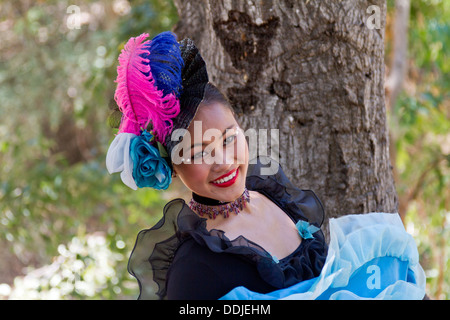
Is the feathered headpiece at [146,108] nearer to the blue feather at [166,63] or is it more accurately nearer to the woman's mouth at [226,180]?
the blue feather at [166,63]

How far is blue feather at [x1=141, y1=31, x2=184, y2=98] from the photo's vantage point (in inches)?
52.7

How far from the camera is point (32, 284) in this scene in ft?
11.4

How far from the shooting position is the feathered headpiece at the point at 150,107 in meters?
1.32

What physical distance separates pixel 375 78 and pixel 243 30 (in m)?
0.53

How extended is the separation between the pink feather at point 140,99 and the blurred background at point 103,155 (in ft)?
4.09

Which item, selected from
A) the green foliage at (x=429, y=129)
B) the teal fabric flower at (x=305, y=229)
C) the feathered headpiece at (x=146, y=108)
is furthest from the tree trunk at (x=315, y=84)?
the green foliage at (x=429, y=129)

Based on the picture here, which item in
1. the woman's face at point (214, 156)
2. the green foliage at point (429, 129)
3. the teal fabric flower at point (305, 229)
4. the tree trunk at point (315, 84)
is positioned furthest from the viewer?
the green foliage at point (429, 129)

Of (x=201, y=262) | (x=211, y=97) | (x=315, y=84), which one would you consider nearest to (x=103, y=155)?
(x=315, y=84)

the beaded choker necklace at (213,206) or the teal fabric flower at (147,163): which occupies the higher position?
the teal fabric flower at (147,163)

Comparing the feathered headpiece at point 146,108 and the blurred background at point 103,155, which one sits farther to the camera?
the blurred background at point 103,155

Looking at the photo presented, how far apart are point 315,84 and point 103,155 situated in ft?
9.08

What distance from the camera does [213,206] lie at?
55.6 inches

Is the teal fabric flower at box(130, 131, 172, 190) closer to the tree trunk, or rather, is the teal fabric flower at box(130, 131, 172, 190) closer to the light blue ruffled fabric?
the light blue ruffled fabric

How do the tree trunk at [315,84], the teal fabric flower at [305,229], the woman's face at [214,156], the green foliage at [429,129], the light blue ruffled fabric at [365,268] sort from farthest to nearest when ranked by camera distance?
the green foliage at [429,129] < the tree trunk at [315,84] < the teal fabric flower at [305,229] < the woman's face at [214,156] < the light blue ruffled fabric at [365,268]
